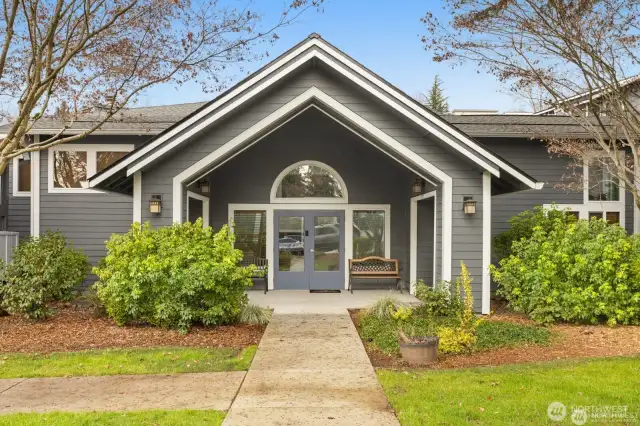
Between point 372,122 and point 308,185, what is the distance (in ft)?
11.5

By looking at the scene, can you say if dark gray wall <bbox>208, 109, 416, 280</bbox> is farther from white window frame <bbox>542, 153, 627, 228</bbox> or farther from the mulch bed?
the mulch bed

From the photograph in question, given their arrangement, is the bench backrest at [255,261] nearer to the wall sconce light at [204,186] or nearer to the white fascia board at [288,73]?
the wall sconce light at [204,186]

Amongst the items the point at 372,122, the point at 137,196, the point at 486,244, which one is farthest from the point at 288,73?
the point at 486,244

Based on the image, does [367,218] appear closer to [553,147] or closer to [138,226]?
[553,147]

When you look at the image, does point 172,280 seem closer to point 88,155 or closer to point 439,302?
point 439,302

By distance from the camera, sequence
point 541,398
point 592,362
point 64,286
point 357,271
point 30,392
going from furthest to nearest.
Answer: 1. point 357,271
2. point 64,286
3. point 592,362
4. point 30,392
5. point 541,398

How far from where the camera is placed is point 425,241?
39.9ft

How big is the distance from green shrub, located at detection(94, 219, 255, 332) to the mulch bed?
2394mm

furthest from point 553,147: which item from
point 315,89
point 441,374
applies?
point 441,374

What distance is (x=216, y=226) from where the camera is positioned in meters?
12.5

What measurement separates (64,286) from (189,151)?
3.23 meters

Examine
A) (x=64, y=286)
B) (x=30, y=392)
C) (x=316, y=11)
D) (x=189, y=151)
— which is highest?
(x=316, y=11)

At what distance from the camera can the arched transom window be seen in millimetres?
12523

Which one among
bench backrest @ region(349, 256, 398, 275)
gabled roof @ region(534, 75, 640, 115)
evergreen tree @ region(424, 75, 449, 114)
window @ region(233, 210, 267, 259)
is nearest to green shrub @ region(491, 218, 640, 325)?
gabled roof @ region(534, 75, 640, 115)
